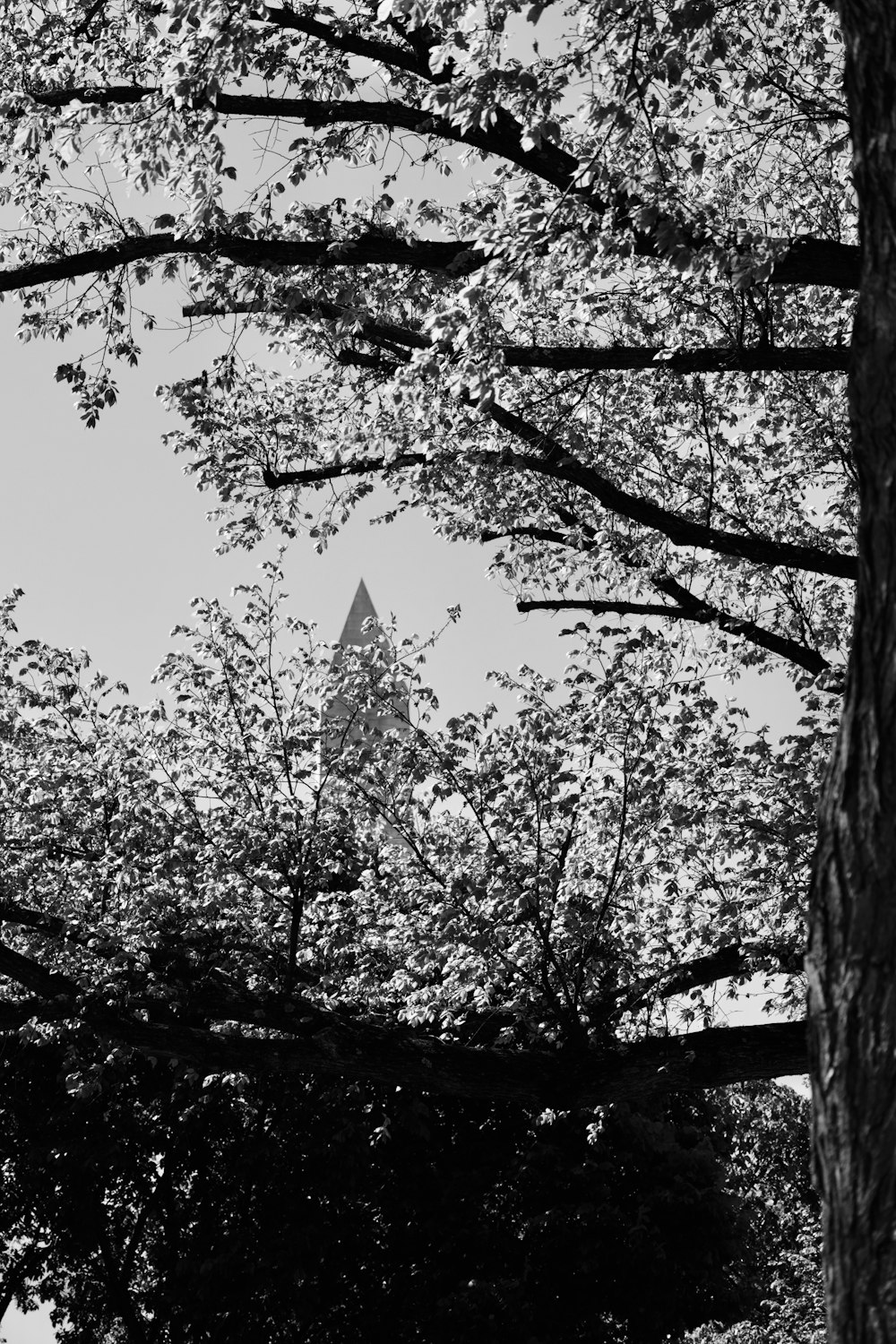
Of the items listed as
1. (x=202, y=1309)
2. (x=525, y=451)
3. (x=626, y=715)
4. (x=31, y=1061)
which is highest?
(x=525, y=451)

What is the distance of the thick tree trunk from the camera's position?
3.16m

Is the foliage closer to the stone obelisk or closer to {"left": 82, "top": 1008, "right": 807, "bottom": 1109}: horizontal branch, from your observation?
{"left": 82, "top": 1008, "right": 807, "bottom": 1109}: horizontal branch

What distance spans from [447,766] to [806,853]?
4.04 metres

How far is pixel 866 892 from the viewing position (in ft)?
10.6

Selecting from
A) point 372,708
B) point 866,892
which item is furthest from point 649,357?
point 372,708

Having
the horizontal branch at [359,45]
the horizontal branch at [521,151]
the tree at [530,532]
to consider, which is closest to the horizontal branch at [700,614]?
the tree at [530,532]

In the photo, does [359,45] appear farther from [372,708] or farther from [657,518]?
[372,708]

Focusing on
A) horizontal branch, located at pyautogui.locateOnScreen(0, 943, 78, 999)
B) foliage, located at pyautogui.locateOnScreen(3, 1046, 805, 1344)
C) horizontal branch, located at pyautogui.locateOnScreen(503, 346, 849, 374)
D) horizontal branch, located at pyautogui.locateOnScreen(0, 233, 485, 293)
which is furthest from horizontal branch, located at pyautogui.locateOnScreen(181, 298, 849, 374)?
foliage, located at pyautogui.locateOnScreen(3, 1046, 805, 1344)

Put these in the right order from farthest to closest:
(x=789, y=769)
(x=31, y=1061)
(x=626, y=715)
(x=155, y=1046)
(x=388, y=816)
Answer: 1. (x=31, y=1061)
2. (x=388, y=816)
3. (x=626, y=715)
4. (x=789, y=769)
5. (x=155, y=1046)

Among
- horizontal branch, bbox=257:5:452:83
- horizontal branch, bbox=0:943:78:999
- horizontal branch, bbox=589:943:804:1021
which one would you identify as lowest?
horizontal branch, bbox=0:943:78:999

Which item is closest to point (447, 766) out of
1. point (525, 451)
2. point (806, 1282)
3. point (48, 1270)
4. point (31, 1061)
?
point (525, 451)

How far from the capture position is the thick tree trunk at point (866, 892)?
3.16m

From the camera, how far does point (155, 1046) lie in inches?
402

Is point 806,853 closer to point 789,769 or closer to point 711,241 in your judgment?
point 789,769
